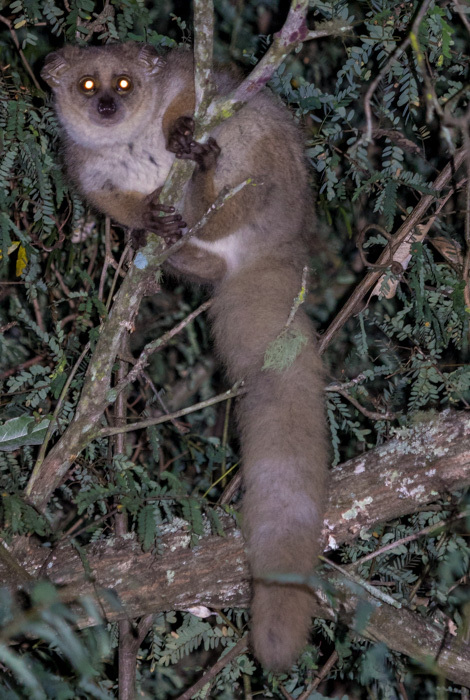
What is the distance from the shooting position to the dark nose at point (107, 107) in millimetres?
3460

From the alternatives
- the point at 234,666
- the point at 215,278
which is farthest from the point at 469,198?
the point at 234,666

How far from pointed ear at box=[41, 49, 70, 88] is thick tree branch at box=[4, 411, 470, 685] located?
2270 millimetres

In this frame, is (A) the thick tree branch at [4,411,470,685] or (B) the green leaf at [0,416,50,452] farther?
(B) the green leaf at [0,416,50,452]

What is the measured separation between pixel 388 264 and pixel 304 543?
1317 mm

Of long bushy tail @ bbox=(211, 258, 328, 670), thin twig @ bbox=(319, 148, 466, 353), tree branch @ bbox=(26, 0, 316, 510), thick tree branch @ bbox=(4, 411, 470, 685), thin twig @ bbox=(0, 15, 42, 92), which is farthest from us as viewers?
thin twig @ bbox=(0, 15, 42, 92)

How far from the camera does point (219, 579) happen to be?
2.84 metres

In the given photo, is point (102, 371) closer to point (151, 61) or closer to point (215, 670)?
point (215, 670)

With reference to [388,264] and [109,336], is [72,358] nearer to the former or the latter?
[109,336]

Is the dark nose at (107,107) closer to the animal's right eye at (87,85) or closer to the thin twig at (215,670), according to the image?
the animal's right eye at (87,85)

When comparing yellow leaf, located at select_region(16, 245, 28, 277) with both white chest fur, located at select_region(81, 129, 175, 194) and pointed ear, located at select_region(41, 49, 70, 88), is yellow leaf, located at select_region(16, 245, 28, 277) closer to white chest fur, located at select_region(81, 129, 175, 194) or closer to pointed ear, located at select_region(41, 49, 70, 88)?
white chest fur, located at select_region(81, 129, 175, 194)

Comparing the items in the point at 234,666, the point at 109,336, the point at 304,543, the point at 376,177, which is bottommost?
the point at 234,666

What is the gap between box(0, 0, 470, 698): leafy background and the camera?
119 inches

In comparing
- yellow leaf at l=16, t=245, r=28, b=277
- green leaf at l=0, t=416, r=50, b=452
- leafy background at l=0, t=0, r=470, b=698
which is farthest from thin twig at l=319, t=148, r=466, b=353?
yellow leaf at l=16, t=245, r=28, b=277

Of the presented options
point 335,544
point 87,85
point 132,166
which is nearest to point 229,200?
point 132,166
